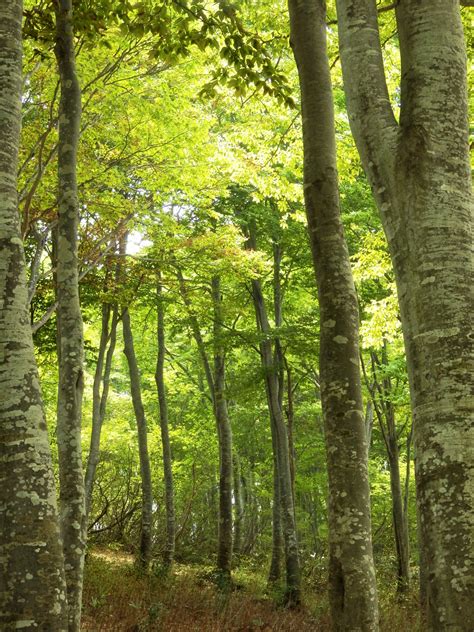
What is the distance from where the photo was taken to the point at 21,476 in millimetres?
2314

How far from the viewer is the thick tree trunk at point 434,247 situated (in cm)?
205

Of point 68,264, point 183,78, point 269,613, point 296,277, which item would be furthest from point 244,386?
point 68,264

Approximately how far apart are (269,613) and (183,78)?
947 cm

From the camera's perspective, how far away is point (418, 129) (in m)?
2.52

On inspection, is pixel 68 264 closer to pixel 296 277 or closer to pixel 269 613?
pixel 269 613

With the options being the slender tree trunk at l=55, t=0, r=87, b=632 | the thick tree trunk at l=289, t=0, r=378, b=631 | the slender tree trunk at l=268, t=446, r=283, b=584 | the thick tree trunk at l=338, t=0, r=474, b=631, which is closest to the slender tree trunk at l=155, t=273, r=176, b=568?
the slender tree trunk at l=268, t=446, r=283, b=584

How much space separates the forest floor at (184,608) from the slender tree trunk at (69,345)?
2.88m

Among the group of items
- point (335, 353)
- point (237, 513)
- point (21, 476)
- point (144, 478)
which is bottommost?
point (237, 513)

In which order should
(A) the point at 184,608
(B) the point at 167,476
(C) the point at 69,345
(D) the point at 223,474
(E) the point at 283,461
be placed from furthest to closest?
1. (B) the point at 167,476
2. (D) the point at 223,474
3. (E) the point at 283,461
4. (A) the point at 184,608
5. (C) the point at 69,345

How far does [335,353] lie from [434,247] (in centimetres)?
159

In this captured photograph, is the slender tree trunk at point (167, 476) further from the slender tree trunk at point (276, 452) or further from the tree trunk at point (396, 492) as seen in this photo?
the tree trunk at point (396, 492)

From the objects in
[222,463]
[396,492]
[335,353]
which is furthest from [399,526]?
[335,353]

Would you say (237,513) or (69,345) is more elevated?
(69,345)

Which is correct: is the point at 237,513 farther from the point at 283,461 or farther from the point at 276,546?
the point at 283,461
